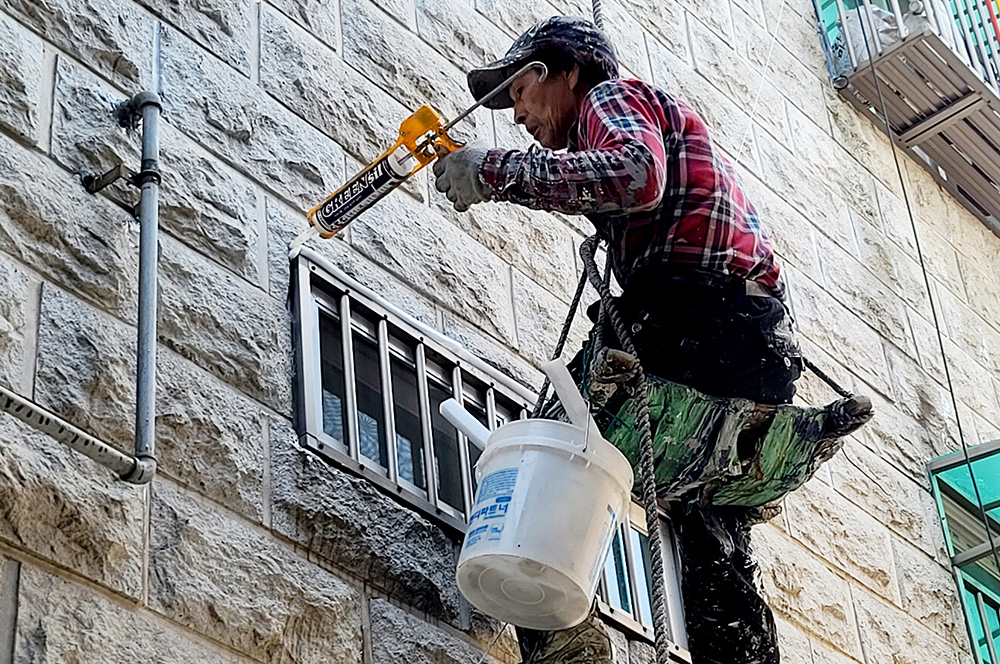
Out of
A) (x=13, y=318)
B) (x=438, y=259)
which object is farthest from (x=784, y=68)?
(x=13, y=318)

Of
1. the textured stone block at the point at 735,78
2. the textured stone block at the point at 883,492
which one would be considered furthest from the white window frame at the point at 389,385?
the textured stone block at the point at 735,78

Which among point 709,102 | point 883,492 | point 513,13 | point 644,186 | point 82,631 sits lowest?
point 82,631

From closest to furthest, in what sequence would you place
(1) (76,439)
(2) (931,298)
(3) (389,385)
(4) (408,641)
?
(1) (76,439), (4) (408,641), (3) (389,385), (2) (931,298)

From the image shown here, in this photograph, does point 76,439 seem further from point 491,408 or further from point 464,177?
point 491,408

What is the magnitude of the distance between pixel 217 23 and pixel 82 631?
4.90 feet

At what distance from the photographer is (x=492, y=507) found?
2.78 metres

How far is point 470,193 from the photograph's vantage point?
290 cm

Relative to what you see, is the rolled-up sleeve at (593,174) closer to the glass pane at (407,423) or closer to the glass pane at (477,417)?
the glass pane at (407,423)

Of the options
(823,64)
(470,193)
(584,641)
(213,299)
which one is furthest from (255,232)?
(823,64)

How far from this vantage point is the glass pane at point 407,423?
10.9 feet

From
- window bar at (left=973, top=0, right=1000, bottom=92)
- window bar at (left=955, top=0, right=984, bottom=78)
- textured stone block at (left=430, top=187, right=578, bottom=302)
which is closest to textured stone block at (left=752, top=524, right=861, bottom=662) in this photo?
textured stone block at (left=430, top=187, right=578, bottom=302)

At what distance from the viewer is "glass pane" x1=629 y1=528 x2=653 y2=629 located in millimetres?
3703

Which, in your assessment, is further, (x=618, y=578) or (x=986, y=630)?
(x=986, y=630)

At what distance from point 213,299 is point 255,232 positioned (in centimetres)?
25
